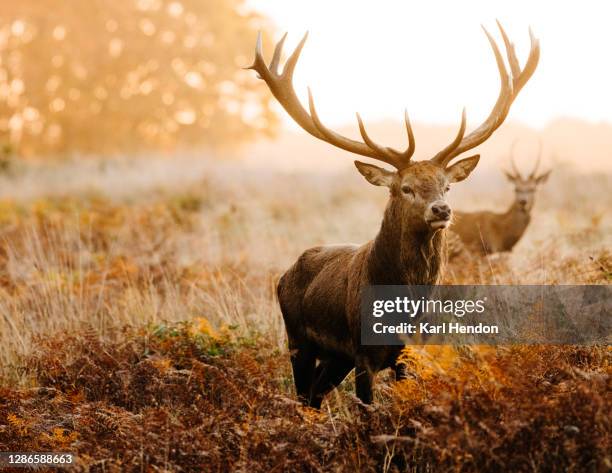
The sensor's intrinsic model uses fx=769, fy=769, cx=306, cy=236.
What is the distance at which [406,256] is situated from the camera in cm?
466

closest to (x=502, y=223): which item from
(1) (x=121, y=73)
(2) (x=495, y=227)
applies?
(2) (x=495, y=227)

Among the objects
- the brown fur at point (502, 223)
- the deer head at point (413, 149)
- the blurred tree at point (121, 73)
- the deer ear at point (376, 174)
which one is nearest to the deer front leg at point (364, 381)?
the deer head at point (413, 149)

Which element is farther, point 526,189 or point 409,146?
point 526,189

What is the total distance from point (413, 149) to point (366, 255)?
74 cm

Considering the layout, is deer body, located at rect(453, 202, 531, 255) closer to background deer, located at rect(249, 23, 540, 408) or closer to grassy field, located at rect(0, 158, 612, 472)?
grassy field, located at rect(0, 158, 612, 472)

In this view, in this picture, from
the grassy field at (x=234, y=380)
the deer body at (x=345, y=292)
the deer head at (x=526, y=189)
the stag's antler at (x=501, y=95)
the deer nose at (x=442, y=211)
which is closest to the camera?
the grassy field at (x=234, y=380)

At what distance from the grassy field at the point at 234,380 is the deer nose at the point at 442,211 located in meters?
0.75

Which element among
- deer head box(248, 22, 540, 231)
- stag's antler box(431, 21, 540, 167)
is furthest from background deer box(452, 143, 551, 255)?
deer head box(248, 22, 540, 231)

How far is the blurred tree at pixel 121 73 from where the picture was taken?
104 ft

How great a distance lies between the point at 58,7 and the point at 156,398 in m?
30.9

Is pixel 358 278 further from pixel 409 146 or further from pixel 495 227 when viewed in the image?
pixel 495 227

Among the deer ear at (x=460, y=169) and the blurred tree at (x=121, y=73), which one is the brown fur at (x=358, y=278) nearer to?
the deer ear at (x=460, y=169)

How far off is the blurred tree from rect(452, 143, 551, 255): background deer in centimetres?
2332

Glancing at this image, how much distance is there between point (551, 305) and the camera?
5.34m
